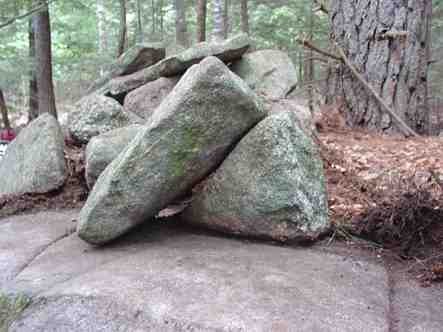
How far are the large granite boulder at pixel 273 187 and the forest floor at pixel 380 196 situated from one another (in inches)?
7.8

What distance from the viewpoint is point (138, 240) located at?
2590 mm

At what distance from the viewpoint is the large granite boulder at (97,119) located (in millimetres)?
4035

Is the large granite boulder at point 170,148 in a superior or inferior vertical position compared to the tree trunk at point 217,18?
inferior

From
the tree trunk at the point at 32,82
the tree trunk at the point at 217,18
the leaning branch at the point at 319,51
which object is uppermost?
the tree trunk at the point at 217,18

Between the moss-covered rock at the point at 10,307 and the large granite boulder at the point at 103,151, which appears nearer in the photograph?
the moss-covered rock at the point at 10,307

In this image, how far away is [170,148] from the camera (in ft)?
7.80

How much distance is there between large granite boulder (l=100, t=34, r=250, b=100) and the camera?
14.9 feet

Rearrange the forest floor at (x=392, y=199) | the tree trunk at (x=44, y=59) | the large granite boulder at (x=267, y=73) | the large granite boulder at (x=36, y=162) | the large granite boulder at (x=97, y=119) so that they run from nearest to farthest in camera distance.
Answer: the forest floor at (x=392, y=199) < the large granite boulder at (x=36, y=162) < the large granite boulder at (x=97, y=119) < the large granite boulder at (x=267, y=73) < the tree trunk at (x=44, y=59)

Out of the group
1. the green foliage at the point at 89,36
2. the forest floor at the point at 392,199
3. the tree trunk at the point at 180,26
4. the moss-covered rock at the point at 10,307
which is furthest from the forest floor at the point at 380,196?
the tree trunk at the point at 180,26

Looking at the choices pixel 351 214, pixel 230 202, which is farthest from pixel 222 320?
pixel 351 214

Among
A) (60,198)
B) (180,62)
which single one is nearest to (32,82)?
(180,62)

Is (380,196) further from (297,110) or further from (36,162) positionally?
(36,162)

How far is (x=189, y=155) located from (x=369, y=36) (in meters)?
2.36

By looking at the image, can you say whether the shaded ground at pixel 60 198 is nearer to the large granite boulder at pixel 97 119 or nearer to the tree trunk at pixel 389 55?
the large granite boulder at pixel 97 119
